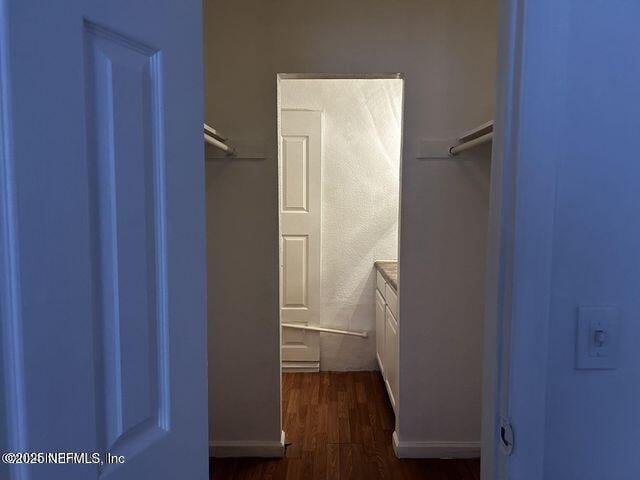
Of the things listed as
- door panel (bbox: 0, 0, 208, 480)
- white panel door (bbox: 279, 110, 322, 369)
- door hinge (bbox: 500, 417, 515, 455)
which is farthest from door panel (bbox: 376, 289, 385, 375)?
door panel (bbox: 0, 0, 208, 480)

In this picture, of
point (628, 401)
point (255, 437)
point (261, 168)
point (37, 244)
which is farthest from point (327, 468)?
point (37, 244)

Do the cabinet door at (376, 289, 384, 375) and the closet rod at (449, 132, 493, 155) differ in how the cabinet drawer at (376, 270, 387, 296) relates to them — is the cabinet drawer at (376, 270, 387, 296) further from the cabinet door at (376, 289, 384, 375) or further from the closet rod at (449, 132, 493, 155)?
the closet rod at (449, 132, 493, 155)

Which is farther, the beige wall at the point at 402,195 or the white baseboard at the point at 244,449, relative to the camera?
the white baseboard at the point at 244,449

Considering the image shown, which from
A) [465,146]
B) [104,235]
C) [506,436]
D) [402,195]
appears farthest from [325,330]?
[104,235]

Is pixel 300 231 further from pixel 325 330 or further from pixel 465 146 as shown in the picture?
pixel 465 146

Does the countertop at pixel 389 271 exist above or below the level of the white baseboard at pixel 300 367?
above

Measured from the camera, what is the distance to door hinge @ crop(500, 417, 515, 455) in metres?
0.80

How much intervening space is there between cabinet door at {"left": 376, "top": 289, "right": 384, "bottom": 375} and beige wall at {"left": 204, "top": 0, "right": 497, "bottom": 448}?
89 centimetres

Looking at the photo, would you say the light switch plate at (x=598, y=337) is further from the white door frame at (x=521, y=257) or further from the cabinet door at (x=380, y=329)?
the cabinet door at (x=380, y=329)

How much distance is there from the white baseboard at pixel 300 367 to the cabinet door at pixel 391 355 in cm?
77

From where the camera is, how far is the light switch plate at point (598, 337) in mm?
800

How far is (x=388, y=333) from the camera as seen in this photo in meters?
3.00

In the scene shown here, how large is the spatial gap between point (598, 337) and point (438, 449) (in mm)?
1912

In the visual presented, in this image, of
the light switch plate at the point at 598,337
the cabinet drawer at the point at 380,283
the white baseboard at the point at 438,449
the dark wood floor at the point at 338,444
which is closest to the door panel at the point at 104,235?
the light switch plate at the point at 598,337
